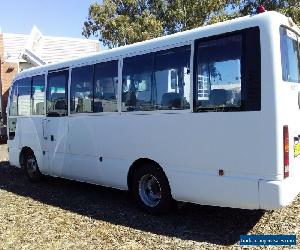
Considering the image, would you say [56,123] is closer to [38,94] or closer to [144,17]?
[38,94]

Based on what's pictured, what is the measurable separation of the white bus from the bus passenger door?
0.06 meters

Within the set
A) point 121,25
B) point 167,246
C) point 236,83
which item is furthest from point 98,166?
point 121,25

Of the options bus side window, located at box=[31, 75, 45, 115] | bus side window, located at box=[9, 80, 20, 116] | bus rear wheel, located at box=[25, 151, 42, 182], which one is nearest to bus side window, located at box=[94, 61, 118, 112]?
bus side window, located at box=[31, 75, 45, 115]

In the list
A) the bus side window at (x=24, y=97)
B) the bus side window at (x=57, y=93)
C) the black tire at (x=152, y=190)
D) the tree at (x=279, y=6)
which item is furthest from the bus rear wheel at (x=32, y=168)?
the tree at (x=279, y=6)

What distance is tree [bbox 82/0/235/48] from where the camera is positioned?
2225cm

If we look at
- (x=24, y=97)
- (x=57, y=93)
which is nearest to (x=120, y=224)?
(x=57, y=93)

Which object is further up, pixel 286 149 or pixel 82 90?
pixel 82 90

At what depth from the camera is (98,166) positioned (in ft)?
25.9

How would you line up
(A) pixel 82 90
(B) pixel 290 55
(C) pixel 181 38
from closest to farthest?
(B) pixel 290 55 < (C) pixel 181 38 < (A) pixel 82 90

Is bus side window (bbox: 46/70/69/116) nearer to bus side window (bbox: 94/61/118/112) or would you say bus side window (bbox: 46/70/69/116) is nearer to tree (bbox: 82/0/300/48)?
bus side window (bbox: 94/61/118/112)

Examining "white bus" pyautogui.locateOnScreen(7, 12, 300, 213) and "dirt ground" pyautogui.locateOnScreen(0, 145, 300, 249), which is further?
"dirt ground" pyautogui.locateOnScreen(0, 145, 300, 249)

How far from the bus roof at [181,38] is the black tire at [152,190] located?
1922mm

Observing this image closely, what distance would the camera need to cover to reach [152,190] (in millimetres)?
7152

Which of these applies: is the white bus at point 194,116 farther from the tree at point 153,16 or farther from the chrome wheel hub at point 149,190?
the tree at point 153,16
